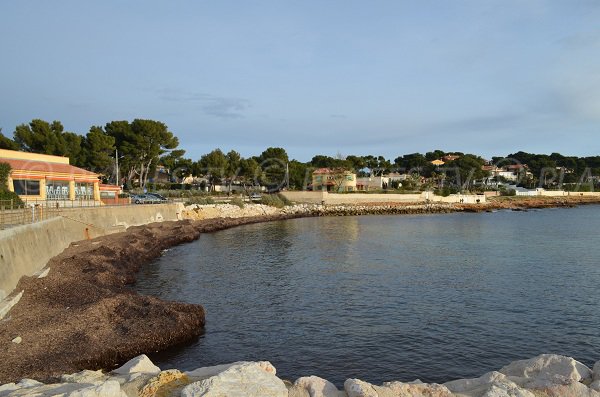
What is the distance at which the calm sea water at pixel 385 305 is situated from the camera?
14227mm

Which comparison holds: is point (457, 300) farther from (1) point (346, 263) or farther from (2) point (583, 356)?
(1) point (346, 263)

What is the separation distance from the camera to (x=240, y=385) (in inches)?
320

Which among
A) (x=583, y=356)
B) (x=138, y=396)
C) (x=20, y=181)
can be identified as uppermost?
(x=20, y=181)

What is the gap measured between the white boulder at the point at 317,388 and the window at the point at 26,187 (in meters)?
41.5

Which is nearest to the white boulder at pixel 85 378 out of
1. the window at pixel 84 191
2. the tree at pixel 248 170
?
the window at pixel 84 191

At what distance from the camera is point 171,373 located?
876cm

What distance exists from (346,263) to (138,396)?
2384 cm

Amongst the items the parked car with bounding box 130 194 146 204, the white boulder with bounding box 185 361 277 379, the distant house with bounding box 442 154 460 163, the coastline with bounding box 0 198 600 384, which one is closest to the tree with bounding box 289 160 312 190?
the parked car with bounding box 130 194 146 204

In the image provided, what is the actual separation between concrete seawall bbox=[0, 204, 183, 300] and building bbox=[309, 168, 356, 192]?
2421 inches

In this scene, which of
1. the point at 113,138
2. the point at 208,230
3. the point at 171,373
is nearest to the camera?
the point at 171,373

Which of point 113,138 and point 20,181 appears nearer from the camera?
point 20,181

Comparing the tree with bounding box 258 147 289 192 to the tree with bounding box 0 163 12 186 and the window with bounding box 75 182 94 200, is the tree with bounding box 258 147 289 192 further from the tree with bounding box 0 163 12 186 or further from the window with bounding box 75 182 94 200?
the tree with bounding box 0 163 12 186

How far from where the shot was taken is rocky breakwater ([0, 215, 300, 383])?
39.9 ft

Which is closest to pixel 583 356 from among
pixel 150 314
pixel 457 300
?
pixel 457 300
